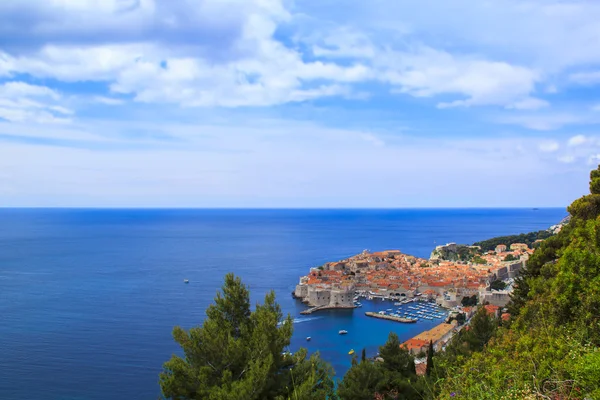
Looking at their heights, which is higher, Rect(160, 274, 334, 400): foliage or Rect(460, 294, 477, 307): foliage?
Rect(160, 274, 334, 400): foliage

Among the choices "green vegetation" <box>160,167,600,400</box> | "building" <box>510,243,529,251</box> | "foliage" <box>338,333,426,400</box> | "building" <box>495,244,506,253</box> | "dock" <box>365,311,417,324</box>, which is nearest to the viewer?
"green vegetation" <box>160,167,600,400</box>

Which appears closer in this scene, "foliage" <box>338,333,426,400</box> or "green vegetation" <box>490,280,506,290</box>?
"foliage" <box>338,333,426,400</box>

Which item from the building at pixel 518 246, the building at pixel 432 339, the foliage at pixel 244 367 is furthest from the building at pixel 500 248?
the foliage at pixel 244 367

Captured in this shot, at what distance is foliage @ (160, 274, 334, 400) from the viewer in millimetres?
5516

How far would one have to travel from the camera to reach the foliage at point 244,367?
5516mm

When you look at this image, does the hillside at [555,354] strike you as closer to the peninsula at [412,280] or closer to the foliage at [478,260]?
the peninsula at [412,280]

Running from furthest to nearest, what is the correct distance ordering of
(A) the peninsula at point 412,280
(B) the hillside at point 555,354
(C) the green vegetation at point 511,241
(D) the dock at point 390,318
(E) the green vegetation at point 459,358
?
(C) the green vegetation at point 511,241, (A) the peninsula at point 412,280, (D) the dock at point 390,318, (E) the green vegetation at point 459,358, (B) the hillside at point 555,354

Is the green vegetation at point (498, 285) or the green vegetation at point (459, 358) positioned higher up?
the green vegetation at point (459, 358)

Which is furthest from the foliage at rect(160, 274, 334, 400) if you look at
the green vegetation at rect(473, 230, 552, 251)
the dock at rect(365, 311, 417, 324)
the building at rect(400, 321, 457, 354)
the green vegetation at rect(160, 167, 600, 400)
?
the green vegetation at rect(473, 230, 552, 251)

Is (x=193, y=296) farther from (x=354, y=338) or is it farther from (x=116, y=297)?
(x=354, y=338)

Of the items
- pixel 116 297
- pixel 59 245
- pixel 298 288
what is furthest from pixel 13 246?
pixel 298 288

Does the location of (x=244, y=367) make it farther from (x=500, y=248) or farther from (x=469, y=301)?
(x=500, y=248)

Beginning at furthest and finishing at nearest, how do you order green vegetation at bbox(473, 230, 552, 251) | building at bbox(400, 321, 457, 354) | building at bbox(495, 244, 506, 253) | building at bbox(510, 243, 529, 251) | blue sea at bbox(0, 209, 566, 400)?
green vegetation at bbox(473, 230, 552, 251)
building at bbox(495, 244, 506, 253)
building at bbox(510, 243, 529, 251)
building at bbox(400, 321, 457, 354)
blue sea at bbox(0, 209, 566, 400)

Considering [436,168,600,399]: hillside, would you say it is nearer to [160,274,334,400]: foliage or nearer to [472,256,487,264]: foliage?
[160,274,334,400]: foliage
